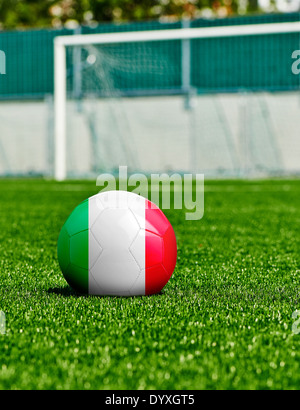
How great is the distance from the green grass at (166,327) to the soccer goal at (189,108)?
16046mm

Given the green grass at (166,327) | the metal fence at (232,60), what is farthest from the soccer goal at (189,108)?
the green grass at (166,327)

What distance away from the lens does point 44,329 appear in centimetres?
255

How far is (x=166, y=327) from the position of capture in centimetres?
258

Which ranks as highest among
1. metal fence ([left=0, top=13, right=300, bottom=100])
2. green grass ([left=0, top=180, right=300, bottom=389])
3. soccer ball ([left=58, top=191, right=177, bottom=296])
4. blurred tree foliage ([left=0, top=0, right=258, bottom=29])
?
blurred tree foliage ([left=0, top=0, right=258, bottom=29])

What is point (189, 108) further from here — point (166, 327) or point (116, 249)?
point (166, 327)

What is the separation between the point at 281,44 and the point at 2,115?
35.0ft

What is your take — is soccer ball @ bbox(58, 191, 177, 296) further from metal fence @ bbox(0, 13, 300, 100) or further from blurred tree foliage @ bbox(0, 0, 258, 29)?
blurred tree foliage @ bbox(0, 0, 258, 29)

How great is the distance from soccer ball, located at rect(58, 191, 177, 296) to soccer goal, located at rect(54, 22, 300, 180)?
17.1 m

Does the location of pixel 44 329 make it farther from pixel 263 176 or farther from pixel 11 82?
pixel 11 82

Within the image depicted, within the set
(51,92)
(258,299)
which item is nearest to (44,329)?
(258,299)

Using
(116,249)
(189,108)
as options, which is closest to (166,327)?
(116,249)

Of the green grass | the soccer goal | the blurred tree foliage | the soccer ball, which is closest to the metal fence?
the soccer goal

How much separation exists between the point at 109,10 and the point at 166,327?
1192 inches

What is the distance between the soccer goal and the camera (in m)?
20.7
